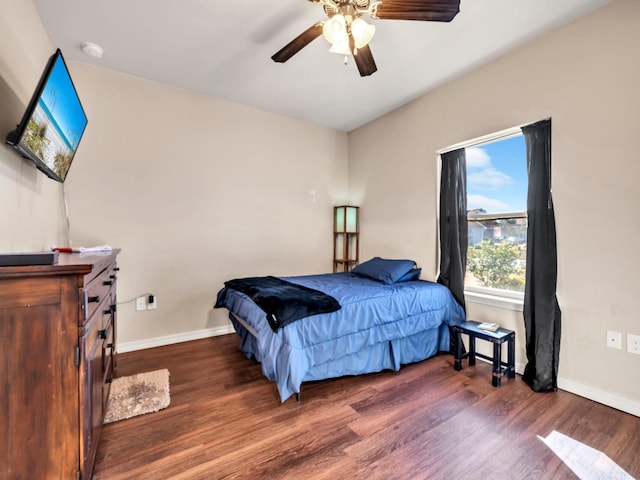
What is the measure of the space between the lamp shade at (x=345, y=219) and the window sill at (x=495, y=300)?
1.80 metres

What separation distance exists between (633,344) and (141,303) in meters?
4.04

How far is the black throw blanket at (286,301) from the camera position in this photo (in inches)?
78.4

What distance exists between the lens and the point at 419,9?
1637 millimetres

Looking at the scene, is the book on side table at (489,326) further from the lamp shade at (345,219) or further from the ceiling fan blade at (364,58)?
the ceiling fan blade at (364,58)

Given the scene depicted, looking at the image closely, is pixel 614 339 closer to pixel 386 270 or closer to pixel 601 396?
pixel 601 396

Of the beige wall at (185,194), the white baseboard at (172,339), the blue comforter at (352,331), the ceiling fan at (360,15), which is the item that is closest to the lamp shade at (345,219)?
the beige wall at (185,194)

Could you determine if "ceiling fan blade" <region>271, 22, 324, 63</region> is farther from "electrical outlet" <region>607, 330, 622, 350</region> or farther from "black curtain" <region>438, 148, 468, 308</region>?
"electrical outlet" <region>607, 330, 622, 350</region>

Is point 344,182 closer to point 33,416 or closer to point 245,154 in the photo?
point 245,154

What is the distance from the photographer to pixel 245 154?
11.7 feet

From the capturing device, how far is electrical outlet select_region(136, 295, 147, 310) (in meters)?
2.97

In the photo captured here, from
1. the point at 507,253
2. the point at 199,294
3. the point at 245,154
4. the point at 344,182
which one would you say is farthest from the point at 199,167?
the point at 507,253

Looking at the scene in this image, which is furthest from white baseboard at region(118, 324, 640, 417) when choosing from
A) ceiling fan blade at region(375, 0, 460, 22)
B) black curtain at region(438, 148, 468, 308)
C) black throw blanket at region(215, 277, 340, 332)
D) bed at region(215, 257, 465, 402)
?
ceiling fan blade at region(375, 0, 460, 22)

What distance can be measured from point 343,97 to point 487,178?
179 centimetres

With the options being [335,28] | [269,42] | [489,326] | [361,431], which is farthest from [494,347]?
[269,42]
